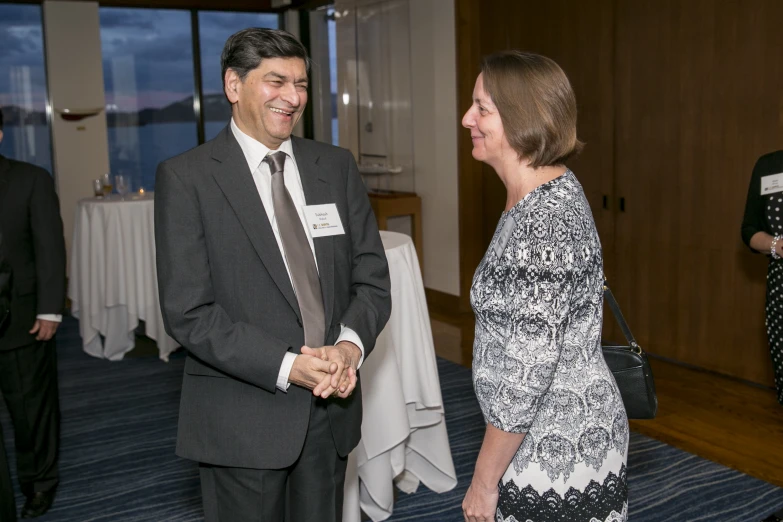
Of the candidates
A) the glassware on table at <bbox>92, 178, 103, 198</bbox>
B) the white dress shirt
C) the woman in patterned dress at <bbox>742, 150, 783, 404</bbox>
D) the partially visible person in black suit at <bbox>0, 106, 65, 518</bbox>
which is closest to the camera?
the white dress shirt

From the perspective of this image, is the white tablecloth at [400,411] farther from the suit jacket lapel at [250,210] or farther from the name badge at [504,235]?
the name badge at [504,235]

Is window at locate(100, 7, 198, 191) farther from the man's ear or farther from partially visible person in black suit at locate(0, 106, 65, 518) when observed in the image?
the man's ear

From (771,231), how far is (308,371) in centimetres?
242

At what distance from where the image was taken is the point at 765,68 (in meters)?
4.16

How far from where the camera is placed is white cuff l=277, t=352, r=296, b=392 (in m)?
1.72

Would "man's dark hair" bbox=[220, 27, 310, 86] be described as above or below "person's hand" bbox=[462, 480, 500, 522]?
above

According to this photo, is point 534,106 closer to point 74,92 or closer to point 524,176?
point 524,176

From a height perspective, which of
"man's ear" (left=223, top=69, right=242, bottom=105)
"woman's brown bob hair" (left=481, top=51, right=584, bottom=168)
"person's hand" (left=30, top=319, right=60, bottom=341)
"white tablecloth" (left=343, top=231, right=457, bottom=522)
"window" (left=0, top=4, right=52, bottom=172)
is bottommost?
"white tablecloth" (left=343, top=231, right=457, bottom=522)

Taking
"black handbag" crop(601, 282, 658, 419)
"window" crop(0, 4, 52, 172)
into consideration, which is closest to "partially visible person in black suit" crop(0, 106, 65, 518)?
"black handbag" crop(601, 282, 658, 419)

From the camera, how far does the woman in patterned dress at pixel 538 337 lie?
4.49ft

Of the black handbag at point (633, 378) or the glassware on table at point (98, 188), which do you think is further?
the glassware on table at point (98, 188)

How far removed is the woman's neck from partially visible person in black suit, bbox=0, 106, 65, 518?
6.73 feet

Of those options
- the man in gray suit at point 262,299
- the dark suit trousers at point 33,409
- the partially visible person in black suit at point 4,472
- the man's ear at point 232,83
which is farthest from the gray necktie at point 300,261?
the dark suit trousers at point 33,409

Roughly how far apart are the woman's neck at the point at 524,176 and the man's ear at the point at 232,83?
0.65 m
